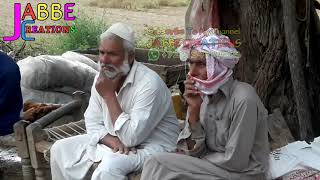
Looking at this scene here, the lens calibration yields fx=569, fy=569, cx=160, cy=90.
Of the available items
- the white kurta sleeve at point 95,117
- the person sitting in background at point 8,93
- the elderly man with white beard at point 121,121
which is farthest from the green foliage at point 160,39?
the elderly man with white beard at point 121,121

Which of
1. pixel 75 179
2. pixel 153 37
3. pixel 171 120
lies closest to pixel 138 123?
pixel 171 120

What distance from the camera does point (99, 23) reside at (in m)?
9.95

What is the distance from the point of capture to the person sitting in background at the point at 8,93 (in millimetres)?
5148

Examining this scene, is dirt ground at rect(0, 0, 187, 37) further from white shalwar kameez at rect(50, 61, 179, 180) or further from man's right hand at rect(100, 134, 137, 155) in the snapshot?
man's right hand at rect(100, 134, 137, 155)

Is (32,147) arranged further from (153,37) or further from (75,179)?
(153,37)

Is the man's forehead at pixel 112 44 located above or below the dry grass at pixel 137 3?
above

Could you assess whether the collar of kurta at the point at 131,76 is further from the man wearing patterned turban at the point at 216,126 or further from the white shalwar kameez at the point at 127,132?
the man wearing patterned turban at the point at 216,126

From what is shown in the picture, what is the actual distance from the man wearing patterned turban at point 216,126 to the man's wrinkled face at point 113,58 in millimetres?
569

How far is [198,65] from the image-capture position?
11.4 feet

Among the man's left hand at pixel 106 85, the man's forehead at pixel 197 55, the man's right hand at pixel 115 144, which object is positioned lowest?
the man's right hand at pixel 115 144

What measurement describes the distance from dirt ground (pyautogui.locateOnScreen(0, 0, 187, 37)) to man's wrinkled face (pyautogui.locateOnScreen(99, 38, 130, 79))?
6.62 metres

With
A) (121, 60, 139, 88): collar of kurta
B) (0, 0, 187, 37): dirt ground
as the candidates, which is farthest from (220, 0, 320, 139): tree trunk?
(0, 0, 187, 37): dirt ground

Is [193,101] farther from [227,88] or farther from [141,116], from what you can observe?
[141,116]

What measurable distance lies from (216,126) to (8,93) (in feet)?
7.93
